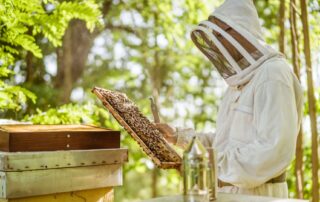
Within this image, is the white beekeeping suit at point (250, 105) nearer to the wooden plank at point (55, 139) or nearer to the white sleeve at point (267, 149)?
the white sleeve at point (267, 149)

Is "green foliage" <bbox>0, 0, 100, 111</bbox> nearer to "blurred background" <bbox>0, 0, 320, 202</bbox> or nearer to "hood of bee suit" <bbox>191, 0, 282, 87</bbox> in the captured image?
"blurred background" <bbox>0, 0, 320, 202</bbox>

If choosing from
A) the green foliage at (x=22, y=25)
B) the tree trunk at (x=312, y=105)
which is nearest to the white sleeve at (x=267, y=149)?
the tree trunk at (x=312, y=105)

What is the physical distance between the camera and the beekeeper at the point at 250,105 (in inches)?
88.4

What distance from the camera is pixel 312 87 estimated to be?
379 centimetres

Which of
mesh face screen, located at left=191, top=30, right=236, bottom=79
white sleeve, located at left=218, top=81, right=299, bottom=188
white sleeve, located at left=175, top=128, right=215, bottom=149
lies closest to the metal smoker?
white sleeve, located at left=218, top=81, right=299, bottom=188

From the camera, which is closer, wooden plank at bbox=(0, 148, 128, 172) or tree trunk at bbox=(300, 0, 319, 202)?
wooden plank at bbox=(0, 148, 128, 172)

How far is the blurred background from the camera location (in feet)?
11.4

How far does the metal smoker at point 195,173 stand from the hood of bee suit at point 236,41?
3.26ft

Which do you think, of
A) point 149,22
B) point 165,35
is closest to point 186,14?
point 165,35

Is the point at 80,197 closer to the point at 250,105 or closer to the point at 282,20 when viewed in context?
the point at 250,105

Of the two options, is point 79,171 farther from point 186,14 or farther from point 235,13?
point 186,14

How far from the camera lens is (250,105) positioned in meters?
2.47

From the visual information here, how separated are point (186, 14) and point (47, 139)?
17.4 ft

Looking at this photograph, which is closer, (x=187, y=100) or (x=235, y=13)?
(x=235, y=13)
